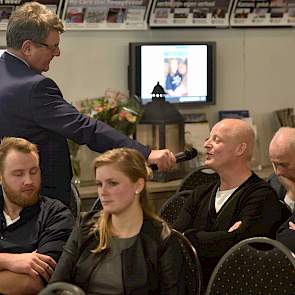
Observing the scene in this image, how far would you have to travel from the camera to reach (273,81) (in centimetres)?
604

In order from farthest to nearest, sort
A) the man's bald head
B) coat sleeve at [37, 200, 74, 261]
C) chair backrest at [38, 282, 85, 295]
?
the man's bald head → coat sleeve at [37, 200, 74, 261] → chair backrest at [38, 282, 85, 295]

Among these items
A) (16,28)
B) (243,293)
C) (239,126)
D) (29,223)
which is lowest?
(243,293)

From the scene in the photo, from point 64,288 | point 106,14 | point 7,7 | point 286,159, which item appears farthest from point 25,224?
point 106,14

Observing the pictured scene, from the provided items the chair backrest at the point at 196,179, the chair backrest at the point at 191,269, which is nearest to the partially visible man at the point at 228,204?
the chair backrest at the point at 191,269

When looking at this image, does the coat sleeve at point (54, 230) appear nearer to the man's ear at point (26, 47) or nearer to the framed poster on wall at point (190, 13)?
the man's ear at point (26, 47)

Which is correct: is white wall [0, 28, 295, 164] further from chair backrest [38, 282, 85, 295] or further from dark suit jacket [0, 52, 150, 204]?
chair backrest [38, 282, 85, 295]

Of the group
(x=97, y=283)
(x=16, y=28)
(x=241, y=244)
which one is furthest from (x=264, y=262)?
(x=16, y=28)

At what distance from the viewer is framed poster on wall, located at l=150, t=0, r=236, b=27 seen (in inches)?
216

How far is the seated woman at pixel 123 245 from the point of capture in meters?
2.80

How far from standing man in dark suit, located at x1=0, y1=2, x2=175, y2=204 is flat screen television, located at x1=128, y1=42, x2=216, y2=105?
191cm

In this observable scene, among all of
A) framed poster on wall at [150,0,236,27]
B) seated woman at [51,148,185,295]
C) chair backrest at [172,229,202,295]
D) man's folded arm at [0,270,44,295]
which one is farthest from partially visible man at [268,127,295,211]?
framed poster on wall at [150,0,236,27]

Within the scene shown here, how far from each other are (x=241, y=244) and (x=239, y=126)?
88cm

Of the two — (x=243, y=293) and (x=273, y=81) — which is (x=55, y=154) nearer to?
(x=243, y=293)

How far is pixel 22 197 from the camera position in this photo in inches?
122
